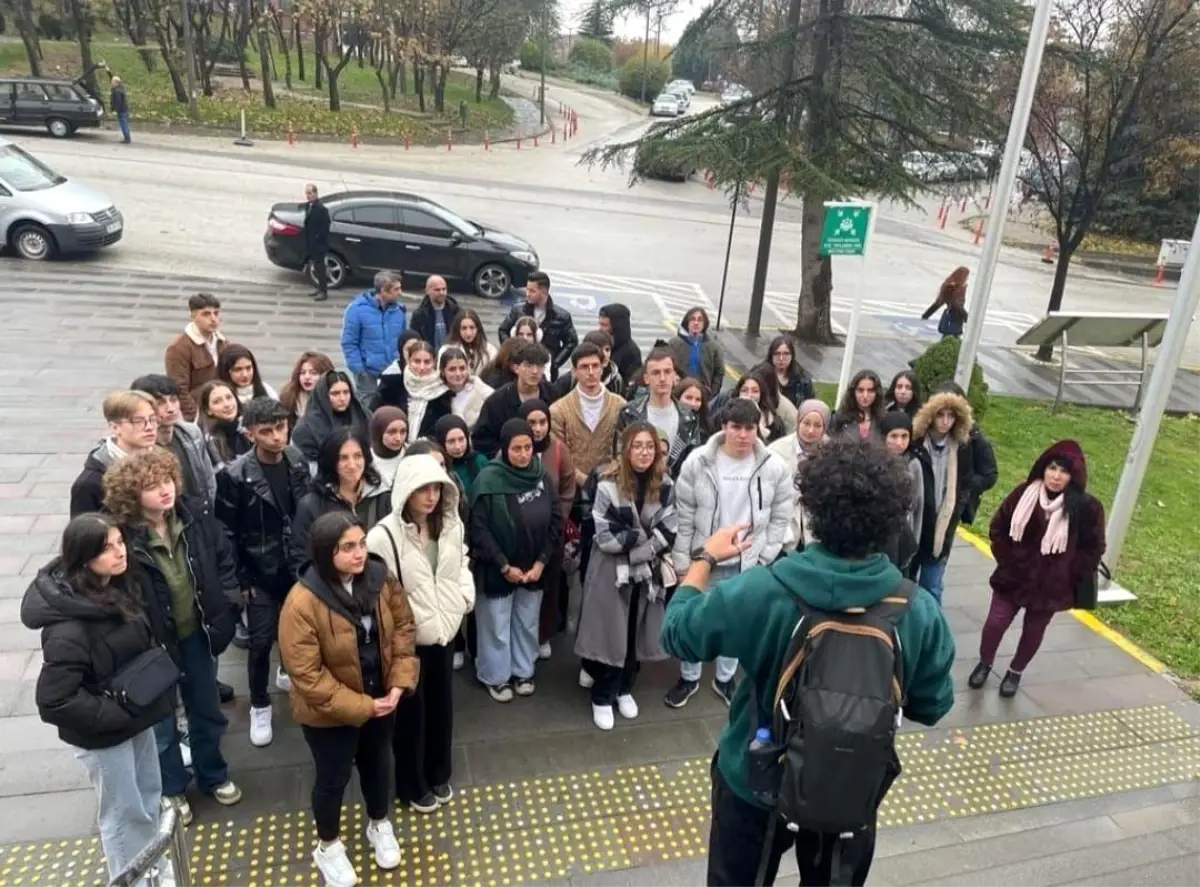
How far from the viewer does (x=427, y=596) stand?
402 centimetres

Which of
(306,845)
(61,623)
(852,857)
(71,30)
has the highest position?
(71,30)

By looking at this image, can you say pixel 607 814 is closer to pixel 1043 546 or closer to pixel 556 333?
pixel 1043 546

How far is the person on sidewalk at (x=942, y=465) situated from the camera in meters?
5.67

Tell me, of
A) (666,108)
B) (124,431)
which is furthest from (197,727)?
(666,108)

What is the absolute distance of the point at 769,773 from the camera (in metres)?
2.60

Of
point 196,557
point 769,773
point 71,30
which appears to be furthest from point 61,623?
point 71,30

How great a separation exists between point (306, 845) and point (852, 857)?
261 centimetres

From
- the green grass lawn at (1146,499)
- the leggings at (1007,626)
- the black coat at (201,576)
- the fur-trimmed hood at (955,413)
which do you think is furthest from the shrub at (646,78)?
the black coat at (201,576)

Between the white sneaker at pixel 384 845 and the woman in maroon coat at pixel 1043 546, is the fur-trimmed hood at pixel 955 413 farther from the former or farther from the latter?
the white sneaker at pixel 384 845

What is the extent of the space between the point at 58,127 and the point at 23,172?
526 inches

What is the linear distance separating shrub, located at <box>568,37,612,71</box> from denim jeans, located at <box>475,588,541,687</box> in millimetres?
69947

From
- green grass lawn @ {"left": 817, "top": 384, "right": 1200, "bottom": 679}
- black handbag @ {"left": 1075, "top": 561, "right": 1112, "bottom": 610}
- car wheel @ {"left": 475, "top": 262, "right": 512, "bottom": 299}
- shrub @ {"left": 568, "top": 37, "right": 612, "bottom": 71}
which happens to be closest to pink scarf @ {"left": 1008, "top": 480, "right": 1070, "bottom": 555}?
black handbag @ {"left": 1075, "top": 561, "right": 1112, "bottom": 610}

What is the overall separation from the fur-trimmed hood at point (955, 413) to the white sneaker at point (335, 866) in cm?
423

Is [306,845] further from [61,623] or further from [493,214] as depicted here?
[493,214]
